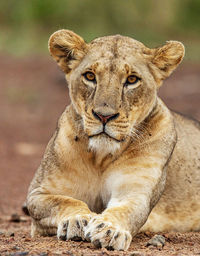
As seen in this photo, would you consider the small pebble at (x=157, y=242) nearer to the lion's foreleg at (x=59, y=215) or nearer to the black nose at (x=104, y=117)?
the lion's foreleg at (x=59, y=215)

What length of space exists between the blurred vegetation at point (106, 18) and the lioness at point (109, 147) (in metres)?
17.0

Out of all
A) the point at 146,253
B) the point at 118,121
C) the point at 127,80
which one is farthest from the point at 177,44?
the point at 146,253

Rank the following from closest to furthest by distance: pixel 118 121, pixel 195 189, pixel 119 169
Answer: pixel 118 121 < pixel 119 169 < pixel 195 189

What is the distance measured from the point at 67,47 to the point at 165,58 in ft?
2.55

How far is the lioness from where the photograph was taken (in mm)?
5219

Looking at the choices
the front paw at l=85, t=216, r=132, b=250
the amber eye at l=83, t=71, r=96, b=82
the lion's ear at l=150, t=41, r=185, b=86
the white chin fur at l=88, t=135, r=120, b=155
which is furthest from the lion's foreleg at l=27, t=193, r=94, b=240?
the lion's ear at l=150, t=41, r=185, b=86

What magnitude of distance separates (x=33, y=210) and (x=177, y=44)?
171 centimetres

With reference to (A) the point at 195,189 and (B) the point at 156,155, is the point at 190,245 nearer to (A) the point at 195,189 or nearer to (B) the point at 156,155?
(B) the point at 156,155

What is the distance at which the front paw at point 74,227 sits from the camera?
4.93m

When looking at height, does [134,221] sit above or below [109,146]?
below

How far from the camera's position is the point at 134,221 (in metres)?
5.22

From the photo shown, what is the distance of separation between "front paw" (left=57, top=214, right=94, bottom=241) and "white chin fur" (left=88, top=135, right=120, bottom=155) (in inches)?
20.8

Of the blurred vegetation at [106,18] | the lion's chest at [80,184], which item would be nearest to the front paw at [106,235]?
the lion's chest at [80,184]

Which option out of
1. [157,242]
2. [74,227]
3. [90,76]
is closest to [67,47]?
[90,76]
